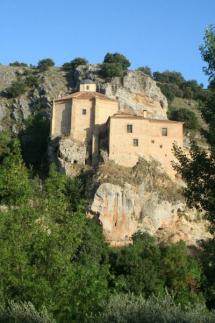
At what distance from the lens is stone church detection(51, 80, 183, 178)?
63625 mm

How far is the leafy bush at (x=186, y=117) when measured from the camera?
8838cm

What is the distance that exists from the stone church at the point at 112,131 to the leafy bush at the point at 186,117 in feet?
72.3

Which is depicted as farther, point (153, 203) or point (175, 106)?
point (175, 106)

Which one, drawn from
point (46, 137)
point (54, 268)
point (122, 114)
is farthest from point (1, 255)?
point (46, 137)

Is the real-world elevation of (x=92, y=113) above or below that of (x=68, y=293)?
above

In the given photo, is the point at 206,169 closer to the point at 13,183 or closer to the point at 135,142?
the point at 13,183

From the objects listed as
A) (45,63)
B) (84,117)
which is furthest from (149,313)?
(45,63)

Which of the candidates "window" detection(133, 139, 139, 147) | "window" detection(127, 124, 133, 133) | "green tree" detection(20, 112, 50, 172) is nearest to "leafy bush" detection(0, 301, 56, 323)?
"window" detection(133, 139, 139, 147)

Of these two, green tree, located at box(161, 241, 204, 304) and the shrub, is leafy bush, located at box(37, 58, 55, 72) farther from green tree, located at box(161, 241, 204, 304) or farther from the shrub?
green tree, located at box(161, 241, 204, 304)

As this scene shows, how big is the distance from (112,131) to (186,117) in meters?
30.5

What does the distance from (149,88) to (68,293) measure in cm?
6524

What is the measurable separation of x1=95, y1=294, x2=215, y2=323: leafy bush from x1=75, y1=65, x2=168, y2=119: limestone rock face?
6057 centimetres

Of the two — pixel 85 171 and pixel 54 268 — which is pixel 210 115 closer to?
pixel 54 268

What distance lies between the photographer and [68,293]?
63.4ft
